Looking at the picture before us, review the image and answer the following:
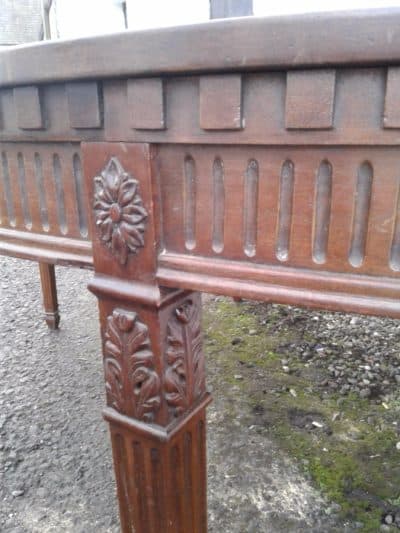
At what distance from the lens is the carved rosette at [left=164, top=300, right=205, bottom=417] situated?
0.62 m

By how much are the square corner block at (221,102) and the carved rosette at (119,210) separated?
0.37 feet

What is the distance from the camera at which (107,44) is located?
48 centimetres

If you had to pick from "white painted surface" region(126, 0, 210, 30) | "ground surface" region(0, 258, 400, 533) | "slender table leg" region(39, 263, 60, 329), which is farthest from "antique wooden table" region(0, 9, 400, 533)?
"slender table leg" region(39, 263, 60, 329)

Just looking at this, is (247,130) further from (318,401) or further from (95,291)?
(318,401)

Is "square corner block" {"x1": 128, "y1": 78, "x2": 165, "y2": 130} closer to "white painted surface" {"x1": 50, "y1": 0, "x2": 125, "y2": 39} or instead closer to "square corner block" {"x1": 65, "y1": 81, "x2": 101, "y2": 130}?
"square corner block" {"x1": 65, "y1": 81, "x2": 101, "y2": 130}

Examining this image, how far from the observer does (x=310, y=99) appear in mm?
414

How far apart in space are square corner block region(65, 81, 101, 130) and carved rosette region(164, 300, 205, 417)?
0.24m

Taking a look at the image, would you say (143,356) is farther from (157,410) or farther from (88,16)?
(88,16)

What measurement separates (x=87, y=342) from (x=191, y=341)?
1.15 m

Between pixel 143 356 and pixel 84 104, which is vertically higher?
pixel 84 104

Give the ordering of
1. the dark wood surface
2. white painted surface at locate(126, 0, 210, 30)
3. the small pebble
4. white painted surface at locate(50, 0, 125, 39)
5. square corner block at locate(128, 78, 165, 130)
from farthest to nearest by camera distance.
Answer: white painted surface at locate(50, 0, 125, 39) < white painted surface at locate(126, 0, 210, 30) < the small pebble < square corner block at locate(128, 78, 165, 130) < the dark wood surface

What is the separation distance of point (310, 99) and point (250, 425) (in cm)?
98

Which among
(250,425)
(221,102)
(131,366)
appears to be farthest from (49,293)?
(221,102)

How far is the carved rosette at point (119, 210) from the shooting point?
0.53 meters
